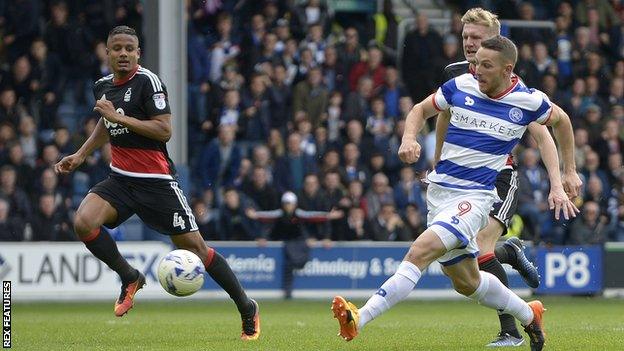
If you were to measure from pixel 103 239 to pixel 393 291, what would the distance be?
9.77 feet

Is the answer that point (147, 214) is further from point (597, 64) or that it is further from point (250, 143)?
point (597, 64)

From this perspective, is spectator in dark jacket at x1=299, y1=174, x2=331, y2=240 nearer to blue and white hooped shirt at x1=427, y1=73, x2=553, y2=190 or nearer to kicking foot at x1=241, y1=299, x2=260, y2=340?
kicking foot at x1=241, y1=299, x2=260, y2=340

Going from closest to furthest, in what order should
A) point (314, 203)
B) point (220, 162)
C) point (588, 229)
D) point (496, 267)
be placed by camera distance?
point (496, 267), point (314, 203), point (220, 162), point (588, 229)

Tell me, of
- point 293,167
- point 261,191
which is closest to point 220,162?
point 261,191

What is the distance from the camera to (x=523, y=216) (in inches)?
798

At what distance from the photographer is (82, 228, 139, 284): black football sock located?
1011 cm

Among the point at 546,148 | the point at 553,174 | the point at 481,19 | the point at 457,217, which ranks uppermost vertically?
the point at 481,19

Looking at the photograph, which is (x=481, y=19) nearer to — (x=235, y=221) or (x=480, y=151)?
(x=480, y=151)

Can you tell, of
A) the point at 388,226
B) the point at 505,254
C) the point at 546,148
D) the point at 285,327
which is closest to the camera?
the point at 546,148

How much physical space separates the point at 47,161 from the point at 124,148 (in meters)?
8.76

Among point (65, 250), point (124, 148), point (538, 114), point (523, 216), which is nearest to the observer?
point (538, 114)

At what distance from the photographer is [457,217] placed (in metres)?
8.24

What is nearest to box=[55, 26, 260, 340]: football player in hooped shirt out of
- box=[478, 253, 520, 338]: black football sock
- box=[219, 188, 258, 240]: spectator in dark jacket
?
box=[478, 253, 520, 338]: black football sock

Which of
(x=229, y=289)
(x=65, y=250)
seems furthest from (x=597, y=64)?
(x=229, y=289)
